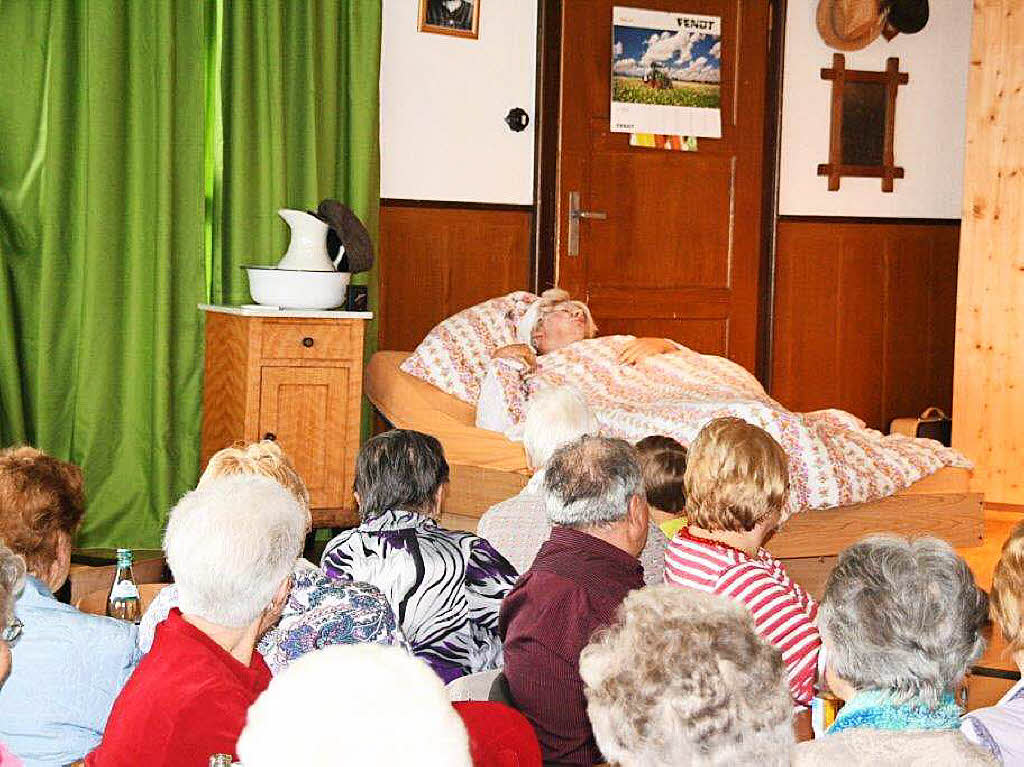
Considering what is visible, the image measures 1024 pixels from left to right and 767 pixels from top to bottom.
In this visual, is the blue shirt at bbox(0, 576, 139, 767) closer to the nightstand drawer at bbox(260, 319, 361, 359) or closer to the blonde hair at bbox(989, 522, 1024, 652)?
the blonde hair at bbox(989, 522, 1024, 652)

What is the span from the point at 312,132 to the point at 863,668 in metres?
4.13

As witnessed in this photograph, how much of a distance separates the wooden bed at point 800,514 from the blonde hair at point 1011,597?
7.74 feet

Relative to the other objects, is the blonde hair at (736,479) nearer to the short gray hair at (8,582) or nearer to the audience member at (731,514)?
the audience member at (731,514)

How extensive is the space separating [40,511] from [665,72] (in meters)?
4.46

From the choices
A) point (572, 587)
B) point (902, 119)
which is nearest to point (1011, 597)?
point (572, 587)

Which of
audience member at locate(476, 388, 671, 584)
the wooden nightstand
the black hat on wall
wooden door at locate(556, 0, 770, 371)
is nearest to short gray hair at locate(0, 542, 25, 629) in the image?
audience member at locate(476, 388, 671, 584)

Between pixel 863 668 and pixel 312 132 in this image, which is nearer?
pixel 863 668

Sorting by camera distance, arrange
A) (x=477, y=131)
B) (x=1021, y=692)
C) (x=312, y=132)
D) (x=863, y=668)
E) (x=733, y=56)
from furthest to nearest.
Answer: (x=733, y=56), (x=477, y=131), (x=312, y=132), (x=1021, y=692), (x=863, y=668)

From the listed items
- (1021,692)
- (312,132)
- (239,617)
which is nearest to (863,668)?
(1021,692)

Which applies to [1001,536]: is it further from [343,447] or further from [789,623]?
[789,623]

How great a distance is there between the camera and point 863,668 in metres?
1.63

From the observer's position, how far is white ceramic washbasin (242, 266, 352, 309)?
484 centimetres

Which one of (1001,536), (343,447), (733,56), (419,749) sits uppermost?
(733,56)

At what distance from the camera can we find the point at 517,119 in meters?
5.92
